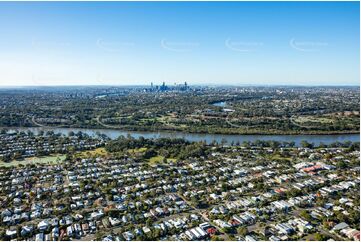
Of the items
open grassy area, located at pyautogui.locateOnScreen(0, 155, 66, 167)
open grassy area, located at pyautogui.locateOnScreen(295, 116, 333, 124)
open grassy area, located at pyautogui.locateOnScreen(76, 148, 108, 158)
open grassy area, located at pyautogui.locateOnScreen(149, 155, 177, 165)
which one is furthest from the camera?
open grassy area, located at pyautogui.locateOnScreen(295, 116, 333, 124)

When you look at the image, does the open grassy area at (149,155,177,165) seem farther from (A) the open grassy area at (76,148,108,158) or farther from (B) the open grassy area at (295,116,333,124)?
(B) the open grassy area at (295,116,333,124)

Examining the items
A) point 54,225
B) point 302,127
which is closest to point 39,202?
point 54,225

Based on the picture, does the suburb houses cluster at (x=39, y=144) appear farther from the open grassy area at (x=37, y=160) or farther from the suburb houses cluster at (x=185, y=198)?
the suburb houses cluster at (x=185, y=198)

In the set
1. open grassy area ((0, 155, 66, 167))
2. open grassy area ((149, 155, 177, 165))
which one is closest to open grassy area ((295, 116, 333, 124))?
open grassy area ((149, 155, 177, 165))

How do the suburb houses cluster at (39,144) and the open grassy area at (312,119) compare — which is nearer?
the suburb houses cluster at (39,144)

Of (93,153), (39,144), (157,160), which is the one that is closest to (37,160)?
(93,153)

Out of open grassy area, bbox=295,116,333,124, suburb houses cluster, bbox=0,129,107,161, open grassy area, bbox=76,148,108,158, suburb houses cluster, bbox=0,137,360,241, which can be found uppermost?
open grassy area, bbox=295,116,333,124

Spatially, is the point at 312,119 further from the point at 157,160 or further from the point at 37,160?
the point at 37,160

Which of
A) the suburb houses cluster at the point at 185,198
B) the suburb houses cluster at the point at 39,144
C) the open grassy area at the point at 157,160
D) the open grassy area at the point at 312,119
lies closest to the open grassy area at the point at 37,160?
the suburb houses cluster at the point at 39,144

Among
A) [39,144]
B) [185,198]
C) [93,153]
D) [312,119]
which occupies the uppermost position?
[312,119]
